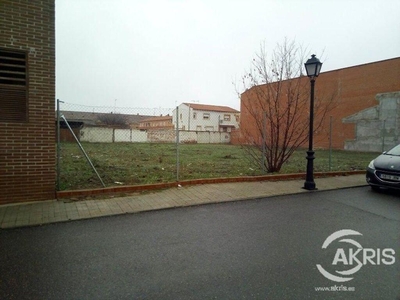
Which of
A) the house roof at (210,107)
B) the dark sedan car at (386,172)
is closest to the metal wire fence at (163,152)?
the house roof at (210,107)

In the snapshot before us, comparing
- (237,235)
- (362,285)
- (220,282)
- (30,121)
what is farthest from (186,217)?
(30,121)

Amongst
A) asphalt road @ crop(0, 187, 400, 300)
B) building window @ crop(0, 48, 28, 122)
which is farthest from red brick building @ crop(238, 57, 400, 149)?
building window @ crop(0, 48, 28, 122)

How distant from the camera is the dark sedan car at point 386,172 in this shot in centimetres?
665

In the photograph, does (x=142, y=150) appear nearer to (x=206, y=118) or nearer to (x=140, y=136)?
(x=140, y=136)

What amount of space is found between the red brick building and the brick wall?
1604 centimetres

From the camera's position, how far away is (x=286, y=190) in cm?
730

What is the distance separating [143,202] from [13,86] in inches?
156

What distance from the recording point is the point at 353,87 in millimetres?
24000

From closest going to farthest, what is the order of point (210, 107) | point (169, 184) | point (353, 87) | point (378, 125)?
point (169, 184), point (378, 125), point (353, 87), point (210, 107)

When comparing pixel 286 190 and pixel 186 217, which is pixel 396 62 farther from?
pixel 186 217

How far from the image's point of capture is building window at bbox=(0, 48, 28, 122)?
543cm

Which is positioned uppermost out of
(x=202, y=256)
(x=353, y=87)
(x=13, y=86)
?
(x=353, y=87)

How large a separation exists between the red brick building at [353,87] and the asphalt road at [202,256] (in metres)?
16.0

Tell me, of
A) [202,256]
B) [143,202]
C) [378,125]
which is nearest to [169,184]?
→ [143,202]
